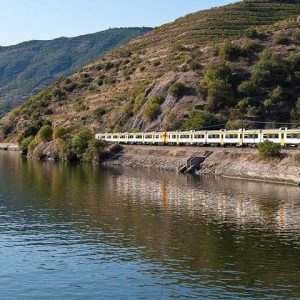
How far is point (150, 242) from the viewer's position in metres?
33.4

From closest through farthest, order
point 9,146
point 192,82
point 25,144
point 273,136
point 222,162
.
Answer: point 273,136 < point 222,162 < point 192,82 < point 25,144 < point 9,146

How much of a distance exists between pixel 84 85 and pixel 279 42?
197ft

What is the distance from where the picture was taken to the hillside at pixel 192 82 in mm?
106750

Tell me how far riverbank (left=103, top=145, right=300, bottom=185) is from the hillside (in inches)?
Result: 412

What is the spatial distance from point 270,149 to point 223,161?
964cm

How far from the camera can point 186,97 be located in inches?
4429

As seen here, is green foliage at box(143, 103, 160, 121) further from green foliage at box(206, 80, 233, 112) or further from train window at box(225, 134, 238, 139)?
train window at box(225, 134, 238, 139)

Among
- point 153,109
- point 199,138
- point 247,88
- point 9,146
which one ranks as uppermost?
point 247,88

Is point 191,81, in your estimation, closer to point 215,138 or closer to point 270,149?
point 215,138

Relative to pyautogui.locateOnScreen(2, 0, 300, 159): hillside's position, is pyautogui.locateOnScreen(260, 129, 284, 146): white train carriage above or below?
below

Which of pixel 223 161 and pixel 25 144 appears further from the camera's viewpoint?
pixel 25 144

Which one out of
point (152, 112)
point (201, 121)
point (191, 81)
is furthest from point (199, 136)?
point (191, 81)

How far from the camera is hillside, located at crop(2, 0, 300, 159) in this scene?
350ft

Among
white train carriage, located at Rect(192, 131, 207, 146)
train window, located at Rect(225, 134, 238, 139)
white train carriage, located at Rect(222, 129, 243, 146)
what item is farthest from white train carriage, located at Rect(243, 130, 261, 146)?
white train carriage, located at Rect(192, 131, 207, 146)
